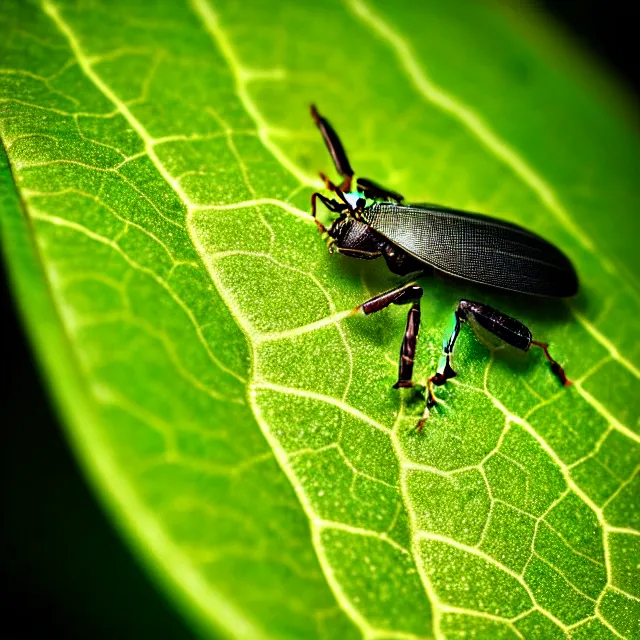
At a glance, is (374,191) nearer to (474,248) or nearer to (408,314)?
(474,248)

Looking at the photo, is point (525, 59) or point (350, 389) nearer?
point (350, 389)

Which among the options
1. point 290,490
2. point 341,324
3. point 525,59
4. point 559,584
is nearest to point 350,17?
point 525,59

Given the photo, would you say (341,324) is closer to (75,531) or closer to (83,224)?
(83,224)

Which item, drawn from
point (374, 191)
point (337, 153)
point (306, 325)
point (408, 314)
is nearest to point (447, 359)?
point (408, 314)

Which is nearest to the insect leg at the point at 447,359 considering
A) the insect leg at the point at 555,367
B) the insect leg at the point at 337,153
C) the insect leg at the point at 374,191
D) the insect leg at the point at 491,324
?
the insect leg at the point at 491,324

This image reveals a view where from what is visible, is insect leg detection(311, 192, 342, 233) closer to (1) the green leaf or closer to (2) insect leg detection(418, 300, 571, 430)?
(1) the green leaf

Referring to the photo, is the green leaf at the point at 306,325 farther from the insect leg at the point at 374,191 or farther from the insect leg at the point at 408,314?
the insect leg at the point at 374,191
